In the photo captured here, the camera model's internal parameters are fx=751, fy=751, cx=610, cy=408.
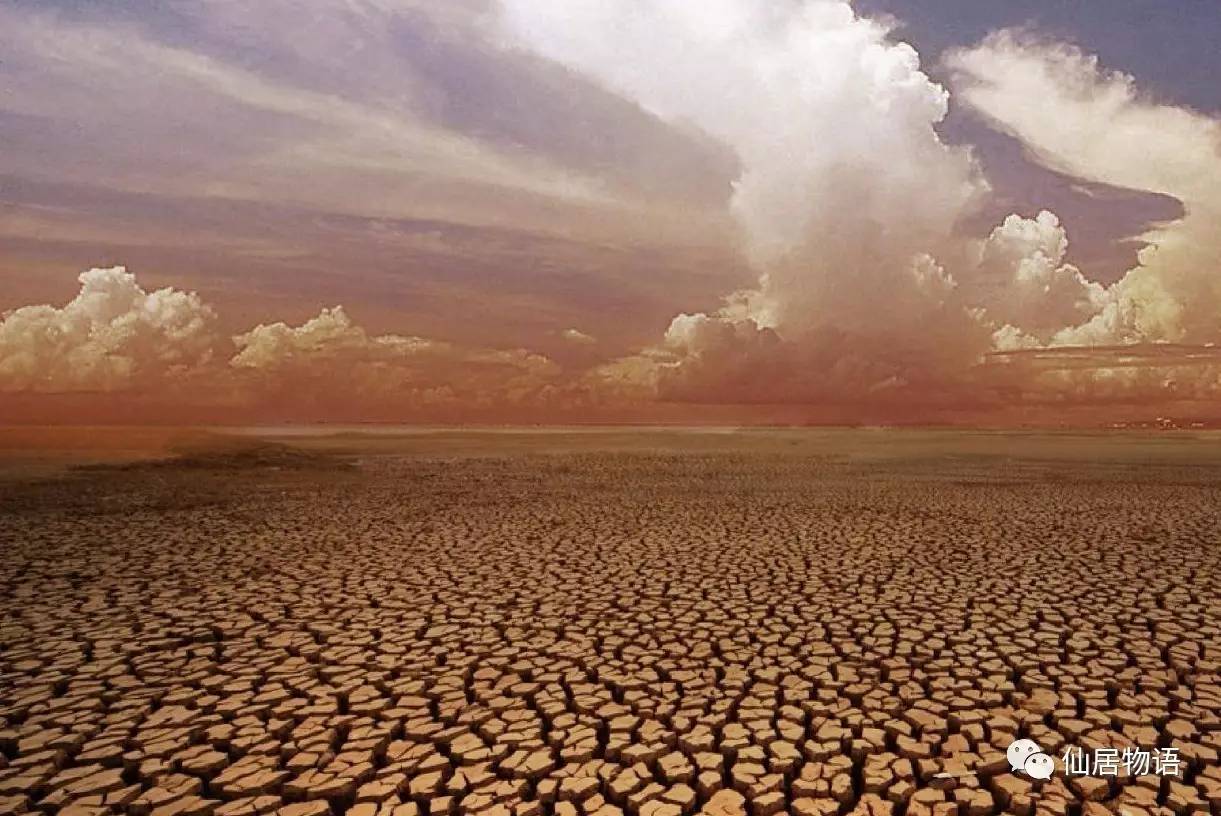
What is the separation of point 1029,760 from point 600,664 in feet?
8.13

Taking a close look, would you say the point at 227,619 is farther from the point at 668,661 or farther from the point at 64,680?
the point at 668,661

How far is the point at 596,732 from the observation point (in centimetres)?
393

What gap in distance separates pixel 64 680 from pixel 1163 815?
601 cm

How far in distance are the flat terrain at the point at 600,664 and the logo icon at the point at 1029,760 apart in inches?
3.1

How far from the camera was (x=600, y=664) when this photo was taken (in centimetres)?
496

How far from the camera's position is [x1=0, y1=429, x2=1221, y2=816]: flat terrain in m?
3.43

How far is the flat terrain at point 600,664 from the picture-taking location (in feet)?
11.2

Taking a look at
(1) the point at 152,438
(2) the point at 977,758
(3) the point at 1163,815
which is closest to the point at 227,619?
(2) the point at 977,758

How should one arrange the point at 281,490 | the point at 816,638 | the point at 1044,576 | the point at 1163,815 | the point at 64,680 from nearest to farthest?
1. the point at 1163,815
2. the point at 64,680
3. the point at 816,638
4. the point at 1044,576
5. the point at 281,490

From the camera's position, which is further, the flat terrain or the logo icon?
the logo icon

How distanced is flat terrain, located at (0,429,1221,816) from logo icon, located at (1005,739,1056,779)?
8 cm

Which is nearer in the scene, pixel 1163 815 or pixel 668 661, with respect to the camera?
pixel 1163 815

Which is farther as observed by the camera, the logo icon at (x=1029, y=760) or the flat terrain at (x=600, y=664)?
the logo icon at (x=1029, y=760)

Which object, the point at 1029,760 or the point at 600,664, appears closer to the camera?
the point at 1029,760
